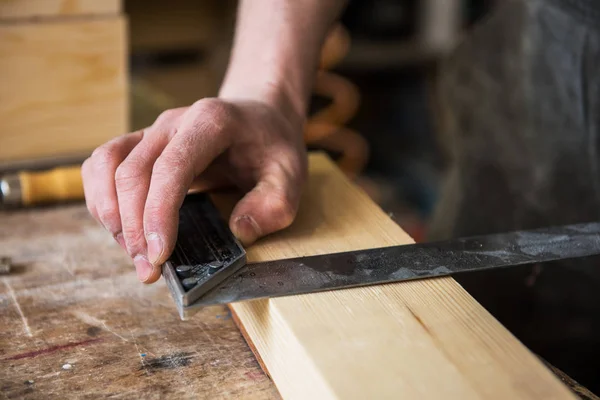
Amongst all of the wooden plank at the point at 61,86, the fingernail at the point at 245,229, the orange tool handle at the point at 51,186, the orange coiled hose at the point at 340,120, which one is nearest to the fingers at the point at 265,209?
the fingernail at the point at 245,229

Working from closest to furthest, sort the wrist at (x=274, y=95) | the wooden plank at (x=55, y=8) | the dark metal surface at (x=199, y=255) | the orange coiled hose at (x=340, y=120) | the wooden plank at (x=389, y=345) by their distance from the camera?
the wooden plank at (x=389, y=345), the dark metal surface at (x=199, y=255), the wrist at (x=274, y=95), the wooden plank at (x=55, y=8), the orange coiled hose at (x=340, y=120)

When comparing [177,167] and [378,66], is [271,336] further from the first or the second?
[378,66]

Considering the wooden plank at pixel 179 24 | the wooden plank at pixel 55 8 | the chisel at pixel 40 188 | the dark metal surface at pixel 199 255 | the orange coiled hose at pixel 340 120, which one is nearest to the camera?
the dark metal surface at pixel 199 255

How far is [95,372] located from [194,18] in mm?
2113

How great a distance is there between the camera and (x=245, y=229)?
0.83 m

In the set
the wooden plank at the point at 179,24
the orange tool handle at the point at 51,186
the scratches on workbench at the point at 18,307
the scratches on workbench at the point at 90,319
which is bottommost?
the wooden plank at the point at 179,24

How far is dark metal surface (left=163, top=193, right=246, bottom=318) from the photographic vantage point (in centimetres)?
70

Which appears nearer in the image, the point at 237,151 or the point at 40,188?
the point at 237,151

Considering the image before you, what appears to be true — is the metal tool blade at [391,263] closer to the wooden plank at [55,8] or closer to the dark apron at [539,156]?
the dark apron at [539,156]

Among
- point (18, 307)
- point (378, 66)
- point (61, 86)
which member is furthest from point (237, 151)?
point (378, 66)

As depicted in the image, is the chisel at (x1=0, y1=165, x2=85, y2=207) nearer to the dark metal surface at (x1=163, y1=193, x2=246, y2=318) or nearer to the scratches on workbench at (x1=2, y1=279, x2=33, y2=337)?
the scratches on workbench at (x1=2, y1=279, x2=33, y2=337)

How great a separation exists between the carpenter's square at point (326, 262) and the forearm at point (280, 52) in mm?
256

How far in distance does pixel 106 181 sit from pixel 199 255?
6.0 inches

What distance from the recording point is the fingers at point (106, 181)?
0.82 m
